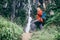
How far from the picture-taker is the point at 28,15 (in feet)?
57.1

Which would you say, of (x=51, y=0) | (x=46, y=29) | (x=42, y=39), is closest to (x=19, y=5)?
(x=51, y=0)

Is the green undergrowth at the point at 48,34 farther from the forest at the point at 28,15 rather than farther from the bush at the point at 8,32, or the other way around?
the bush at the point at 8,32

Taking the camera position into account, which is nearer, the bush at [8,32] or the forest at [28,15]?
the bush at [8,32]

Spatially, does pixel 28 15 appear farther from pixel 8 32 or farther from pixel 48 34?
pixel 8 32

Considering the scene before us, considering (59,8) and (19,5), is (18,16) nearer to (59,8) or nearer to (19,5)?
(19,5)

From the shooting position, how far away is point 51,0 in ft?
55.7

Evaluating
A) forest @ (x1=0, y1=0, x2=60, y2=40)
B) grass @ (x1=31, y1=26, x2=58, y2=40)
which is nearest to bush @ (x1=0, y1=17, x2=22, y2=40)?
forest @ (x1=0, y1=0, x2=60, y2=40)

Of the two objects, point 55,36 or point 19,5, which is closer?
point 55,36

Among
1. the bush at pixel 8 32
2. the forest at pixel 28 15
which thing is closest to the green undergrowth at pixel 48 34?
the forest at pixel 28 15

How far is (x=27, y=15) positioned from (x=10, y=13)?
103 cm

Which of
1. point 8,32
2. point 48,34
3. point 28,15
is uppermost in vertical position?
point 8,32

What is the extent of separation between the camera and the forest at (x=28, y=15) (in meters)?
13.7

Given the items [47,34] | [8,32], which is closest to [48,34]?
[47,34]

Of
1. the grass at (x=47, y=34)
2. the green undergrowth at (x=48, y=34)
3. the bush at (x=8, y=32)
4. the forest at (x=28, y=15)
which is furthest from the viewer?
the forest at (x=28, y=15)
